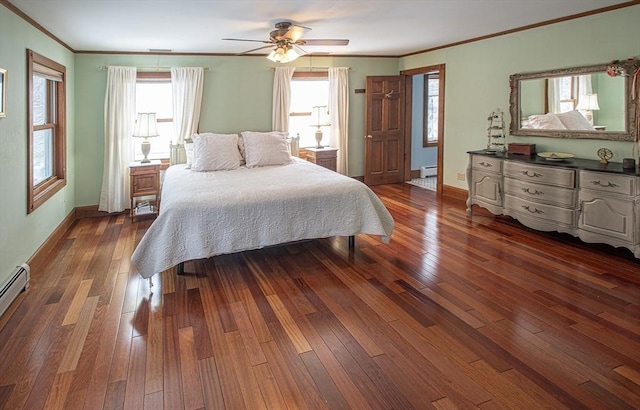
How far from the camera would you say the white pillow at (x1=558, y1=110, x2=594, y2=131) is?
450cm

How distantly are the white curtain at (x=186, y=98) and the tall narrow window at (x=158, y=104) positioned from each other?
12 centimetres

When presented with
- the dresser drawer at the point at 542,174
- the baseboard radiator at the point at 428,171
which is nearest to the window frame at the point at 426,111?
the baseboard radiator at the point at 428,171

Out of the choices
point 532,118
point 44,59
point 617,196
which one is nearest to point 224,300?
point 44,59

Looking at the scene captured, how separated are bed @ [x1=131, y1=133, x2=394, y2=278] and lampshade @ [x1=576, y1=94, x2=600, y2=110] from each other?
2461 mm

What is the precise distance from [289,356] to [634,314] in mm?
2286

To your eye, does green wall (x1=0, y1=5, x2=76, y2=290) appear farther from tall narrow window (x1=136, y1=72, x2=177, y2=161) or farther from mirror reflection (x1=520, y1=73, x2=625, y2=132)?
mirror reflection (x1=520, y1=73, x2=625, y2=132)

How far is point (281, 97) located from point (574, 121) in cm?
400

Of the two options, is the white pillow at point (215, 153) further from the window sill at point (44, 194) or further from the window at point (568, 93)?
the window at point (568, 93)

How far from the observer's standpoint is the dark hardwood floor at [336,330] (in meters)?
2.08

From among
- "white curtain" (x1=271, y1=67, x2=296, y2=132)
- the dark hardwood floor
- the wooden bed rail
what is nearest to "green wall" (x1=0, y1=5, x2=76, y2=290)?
the dark hardwood floor

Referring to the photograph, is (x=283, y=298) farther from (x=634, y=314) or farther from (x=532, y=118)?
(x=532, y=118)

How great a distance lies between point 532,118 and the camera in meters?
5.13

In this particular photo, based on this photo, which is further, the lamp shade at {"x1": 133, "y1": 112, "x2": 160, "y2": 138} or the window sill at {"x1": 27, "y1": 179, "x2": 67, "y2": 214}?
the lamp shade at {"x1": 133, "y1": 112, "x2": 160, "y2": 138}

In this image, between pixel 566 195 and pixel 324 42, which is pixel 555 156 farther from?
pixel 324 42
